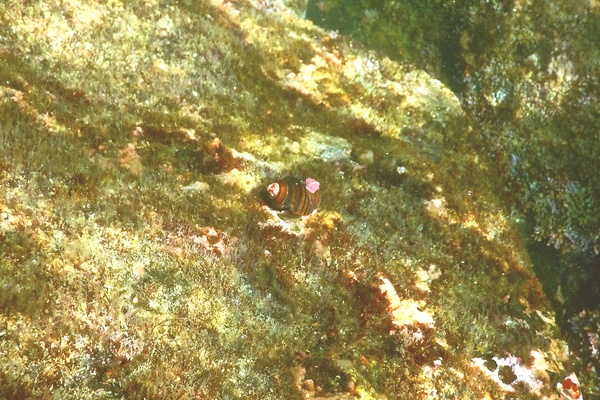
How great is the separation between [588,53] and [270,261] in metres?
7.44

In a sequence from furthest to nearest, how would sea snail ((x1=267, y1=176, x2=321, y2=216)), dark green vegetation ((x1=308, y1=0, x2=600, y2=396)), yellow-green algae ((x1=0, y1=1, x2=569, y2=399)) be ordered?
dark green vegetation ((x1=308, y1=0, x2=600, y2=396))
sea snail ((x1=267, y1=176, x2=321, y2=216))
yellow-green algae ((x1=0, y1=1, x2=569, y2=399))

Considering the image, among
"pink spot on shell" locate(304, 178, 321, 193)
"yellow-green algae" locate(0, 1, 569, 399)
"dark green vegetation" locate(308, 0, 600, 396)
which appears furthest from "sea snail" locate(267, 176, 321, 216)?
"dark green vegetation" locate(308, 0, 600, 396)

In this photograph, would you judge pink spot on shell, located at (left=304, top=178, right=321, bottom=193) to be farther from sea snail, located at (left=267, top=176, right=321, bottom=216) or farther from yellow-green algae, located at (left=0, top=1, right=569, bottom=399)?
sea snail, located at (left=267, top=176, right=321, bottom=216)

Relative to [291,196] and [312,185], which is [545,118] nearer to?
[312,185]

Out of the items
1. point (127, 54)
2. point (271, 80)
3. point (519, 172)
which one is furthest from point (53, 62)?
point (519, 172)

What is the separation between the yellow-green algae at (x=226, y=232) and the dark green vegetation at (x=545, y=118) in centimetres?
76

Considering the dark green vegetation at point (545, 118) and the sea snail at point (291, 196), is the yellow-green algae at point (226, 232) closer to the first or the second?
the sea snail at point (291, 196)

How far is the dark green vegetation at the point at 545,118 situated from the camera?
288 inches

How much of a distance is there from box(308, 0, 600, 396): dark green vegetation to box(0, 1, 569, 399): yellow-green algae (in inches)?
30.0

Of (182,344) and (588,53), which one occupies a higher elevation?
(588,53)

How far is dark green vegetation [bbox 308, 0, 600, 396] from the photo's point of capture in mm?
7312

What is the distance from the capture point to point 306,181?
20.2ft

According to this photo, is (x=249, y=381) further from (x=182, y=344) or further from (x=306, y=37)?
(x=306, y=37)

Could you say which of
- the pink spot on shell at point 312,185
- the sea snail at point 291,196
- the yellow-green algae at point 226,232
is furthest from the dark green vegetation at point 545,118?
the sea snail at point 291,196
